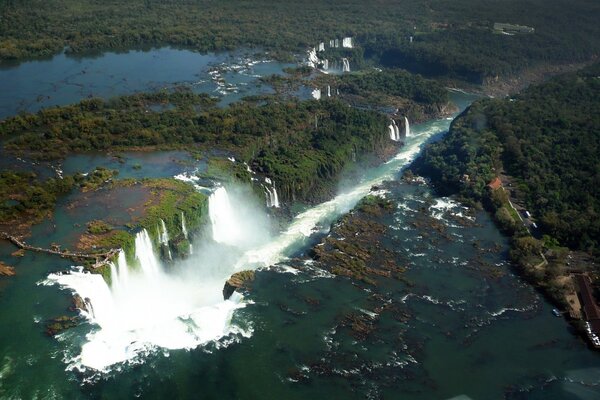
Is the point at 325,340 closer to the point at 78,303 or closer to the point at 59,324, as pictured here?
the point at 78,303

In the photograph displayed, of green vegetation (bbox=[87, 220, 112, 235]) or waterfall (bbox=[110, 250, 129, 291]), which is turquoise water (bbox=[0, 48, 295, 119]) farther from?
waterfall (bbox=[110, 250, 129, 291])

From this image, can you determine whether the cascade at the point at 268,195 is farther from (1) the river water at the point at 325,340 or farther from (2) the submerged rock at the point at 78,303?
(2) the submerged rock at the point at 78,303

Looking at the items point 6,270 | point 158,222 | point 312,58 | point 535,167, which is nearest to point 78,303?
point 6,270

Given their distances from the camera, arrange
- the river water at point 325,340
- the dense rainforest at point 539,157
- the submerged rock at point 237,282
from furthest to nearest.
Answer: the dense rainforest at point 539,157 < the submerged rock at point 237,282 < the river water at point 325,340

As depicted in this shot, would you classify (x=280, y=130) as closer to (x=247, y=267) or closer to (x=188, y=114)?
(x=188, y=114)

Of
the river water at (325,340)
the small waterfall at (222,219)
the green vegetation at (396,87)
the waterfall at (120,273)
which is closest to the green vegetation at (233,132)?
the small waterfall at (222,219)
